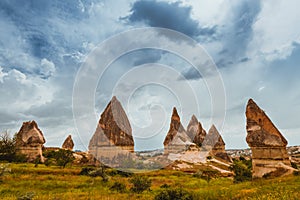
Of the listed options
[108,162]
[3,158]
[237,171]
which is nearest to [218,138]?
[108,162]

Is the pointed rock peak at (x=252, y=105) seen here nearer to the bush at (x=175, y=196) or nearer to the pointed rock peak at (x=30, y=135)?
the bush at (x=175, y=196)

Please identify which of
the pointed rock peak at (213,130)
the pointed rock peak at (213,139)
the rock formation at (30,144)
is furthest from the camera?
the pointed rock peak at (213,130)

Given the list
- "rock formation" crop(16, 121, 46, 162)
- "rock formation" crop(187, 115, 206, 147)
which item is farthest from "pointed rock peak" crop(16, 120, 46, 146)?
"rock formation" crop(187, 115, 206, 147)

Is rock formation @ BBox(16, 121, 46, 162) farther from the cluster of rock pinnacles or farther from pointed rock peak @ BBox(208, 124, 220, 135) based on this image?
pointed rock peak @ BBox(208, 124, 220, 135)

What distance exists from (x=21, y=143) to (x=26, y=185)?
22211 millimetres

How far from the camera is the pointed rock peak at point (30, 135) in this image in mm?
39312

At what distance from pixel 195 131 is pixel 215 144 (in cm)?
907

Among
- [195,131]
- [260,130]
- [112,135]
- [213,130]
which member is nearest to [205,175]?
[260,130]

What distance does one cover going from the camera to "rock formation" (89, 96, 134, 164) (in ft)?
145

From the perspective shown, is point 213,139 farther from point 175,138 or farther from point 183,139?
point 175,138

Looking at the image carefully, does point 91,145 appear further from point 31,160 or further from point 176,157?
point 176,157

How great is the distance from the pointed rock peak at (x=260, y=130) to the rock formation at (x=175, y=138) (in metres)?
31.3

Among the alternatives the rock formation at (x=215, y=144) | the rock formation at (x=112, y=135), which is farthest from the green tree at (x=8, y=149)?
the rock formation at (x=215, y=144)

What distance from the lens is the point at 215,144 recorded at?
62.4 metres
